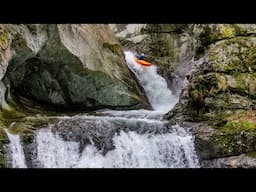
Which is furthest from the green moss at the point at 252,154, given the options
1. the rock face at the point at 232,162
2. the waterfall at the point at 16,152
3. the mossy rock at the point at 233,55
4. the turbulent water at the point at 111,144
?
the waterfall at the point at 16,152

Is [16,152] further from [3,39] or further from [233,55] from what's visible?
[233,55]

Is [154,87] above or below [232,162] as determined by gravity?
above

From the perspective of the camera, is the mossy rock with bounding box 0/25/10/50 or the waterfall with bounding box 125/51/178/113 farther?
the waterfall with bounding box 125/51/178/113

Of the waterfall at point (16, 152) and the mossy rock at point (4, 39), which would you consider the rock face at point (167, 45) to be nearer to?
the mossy rock at point (4, 39)

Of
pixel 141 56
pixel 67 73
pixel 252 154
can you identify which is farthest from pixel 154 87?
pixel 252 154

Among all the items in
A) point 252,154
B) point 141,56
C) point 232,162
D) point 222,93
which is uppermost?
point 141,56

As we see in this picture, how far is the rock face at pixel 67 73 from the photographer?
13562 mm

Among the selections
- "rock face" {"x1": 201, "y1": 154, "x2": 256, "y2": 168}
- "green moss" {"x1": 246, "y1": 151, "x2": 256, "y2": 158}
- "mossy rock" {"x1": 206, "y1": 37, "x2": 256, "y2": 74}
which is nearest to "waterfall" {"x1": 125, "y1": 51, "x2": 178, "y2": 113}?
"mossy rock" {"x1": 206, "y1": 37, "x2": 256, "y2": 74}

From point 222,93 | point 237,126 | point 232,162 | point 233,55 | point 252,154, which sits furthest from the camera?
point 233,55

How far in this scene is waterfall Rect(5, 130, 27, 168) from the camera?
33.3 ft

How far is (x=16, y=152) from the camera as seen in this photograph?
10.2 m

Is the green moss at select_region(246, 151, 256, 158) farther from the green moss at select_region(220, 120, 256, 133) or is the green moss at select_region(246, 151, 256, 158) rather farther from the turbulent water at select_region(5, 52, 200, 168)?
the turbulent water at select_region(5, 52, 200, 168)

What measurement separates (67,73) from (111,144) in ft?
13.0
